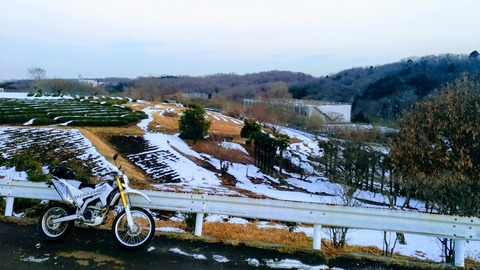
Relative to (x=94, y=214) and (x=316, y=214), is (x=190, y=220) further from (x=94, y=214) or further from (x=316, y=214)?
(x=316, y=214)

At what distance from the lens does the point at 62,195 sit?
13.7 ft

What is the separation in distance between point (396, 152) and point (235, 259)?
399 inches

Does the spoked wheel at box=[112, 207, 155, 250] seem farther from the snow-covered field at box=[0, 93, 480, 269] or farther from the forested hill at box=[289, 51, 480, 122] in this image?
the forested hill at box=[289, 51, 480, 122]

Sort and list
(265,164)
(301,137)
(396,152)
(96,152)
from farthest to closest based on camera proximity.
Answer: (301,137) → (265,164) → (96,152) → (396,152)

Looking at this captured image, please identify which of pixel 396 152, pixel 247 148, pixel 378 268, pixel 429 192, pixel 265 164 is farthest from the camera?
pixel 247 148

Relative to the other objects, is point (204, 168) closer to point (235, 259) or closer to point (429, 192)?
point (429, 192)

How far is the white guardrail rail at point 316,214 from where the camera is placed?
362 centimetres

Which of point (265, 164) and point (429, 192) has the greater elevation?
point (429, 192)

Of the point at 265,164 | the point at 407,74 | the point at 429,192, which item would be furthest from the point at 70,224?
the point at 407,74

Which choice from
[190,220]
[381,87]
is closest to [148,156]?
[190,220]

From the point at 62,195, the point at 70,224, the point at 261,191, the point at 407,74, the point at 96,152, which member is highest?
the point at 407,74

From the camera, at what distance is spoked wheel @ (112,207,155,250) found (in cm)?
380

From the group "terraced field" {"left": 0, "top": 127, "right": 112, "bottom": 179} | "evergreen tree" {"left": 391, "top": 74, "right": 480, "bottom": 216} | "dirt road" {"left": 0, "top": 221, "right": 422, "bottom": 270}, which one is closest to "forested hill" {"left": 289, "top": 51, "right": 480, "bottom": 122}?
"evergreen tree" {"left": 391, "top": 74, "right": 480, "bottom": 216}

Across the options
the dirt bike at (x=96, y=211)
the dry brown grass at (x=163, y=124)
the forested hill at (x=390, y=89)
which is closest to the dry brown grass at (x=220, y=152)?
the dry brown grass at (x=163, y=124)
